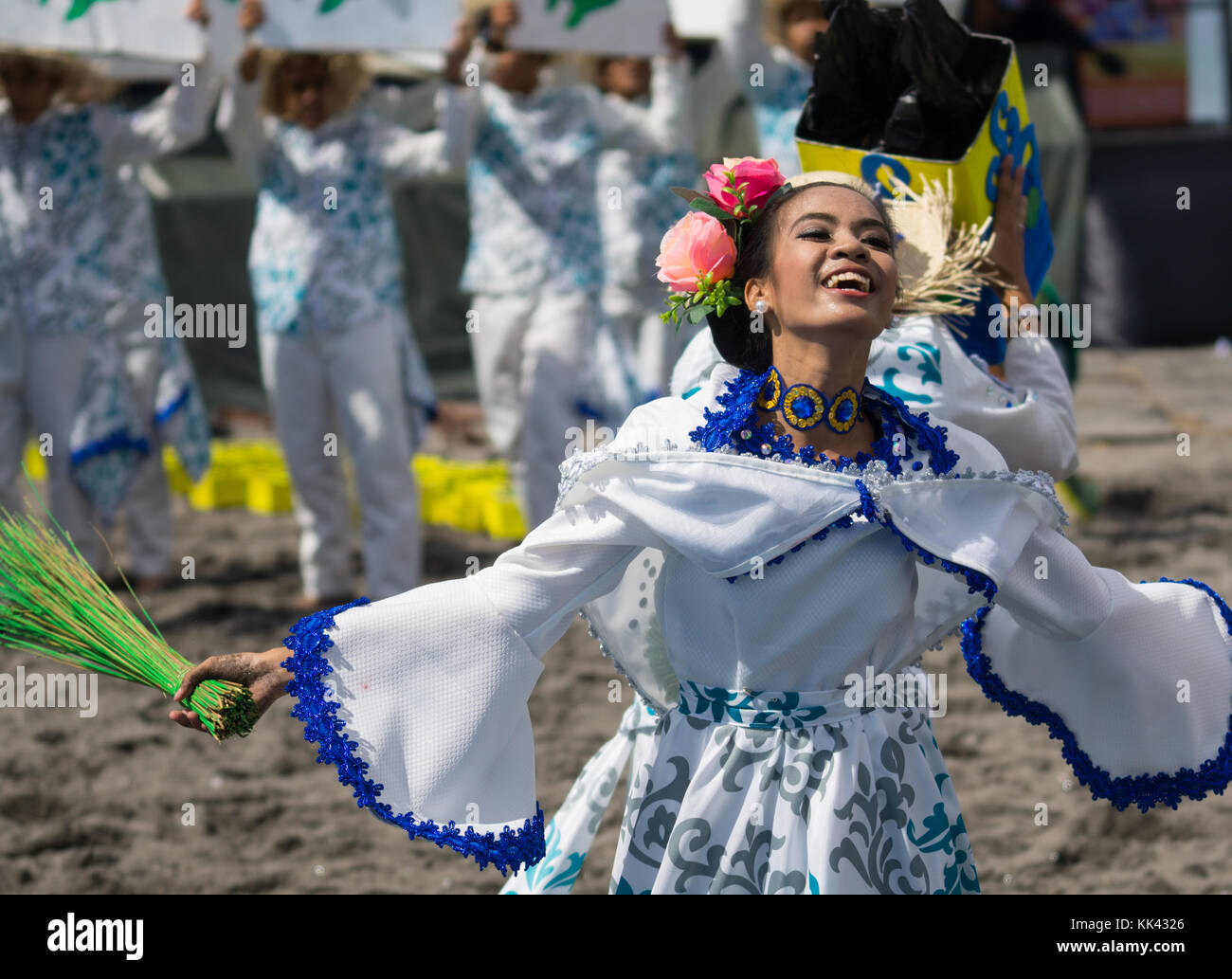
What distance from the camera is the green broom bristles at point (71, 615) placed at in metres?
2.49

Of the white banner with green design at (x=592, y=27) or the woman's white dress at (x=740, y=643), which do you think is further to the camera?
the white banner with green design at (x=592, y=27)

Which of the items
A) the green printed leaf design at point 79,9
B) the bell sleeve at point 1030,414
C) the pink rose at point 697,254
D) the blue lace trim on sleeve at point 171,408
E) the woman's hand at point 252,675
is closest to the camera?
the woman's hand at point 252,675

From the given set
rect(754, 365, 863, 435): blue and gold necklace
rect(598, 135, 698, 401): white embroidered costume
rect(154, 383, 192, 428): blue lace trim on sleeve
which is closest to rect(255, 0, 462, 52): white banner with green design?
rect(598, 135, 698, 401): white embroidered costume

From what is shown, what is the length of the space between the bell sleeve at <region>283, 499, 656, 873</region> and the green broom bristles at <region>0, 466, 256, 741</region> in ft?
1.16

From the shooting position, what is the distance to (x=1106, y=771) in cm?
256

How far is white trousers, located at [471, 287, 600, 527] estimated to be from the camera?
6.22m

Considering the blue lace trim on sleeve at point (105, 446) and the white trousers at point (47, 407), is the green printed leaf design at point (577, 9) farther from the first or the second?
the blue lace trim on sleeve at point (105, 446)

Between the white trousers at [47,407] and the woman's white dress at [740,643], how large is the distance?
4.09 m

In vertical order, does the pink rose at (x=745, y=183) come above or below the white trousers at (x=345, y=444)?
above

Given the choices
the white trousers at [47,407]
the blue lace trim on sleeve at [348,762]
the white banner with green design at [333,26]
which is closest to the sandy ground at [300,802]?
the white trousers at [47,407]

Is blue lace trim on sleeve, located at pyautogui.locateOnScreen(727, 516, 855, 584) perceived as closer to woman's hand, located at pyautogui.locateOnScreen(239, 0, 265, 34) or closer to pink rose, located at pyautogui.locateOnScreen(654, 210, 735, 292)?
pink rose, located at pyautogui.locateOnScreen(654, 210, 735, 292)

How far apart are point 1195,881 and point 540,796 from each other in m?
1.64

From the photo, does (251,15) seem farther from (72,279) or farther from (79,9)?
(72,279)

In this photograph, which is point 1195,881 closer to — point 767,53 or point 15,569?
point 15,569
